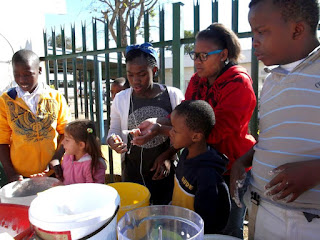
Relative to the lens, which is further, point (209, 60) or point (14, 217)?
point (209, 60)

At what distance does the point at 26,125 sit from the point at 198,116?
158cm

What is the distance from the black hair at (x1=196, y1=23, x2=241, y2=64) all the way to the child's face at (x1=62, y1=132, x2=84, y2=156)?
1.28m

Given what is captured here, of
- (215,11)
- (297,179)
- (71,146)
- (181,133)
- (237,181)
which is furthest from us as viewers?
(215,11)

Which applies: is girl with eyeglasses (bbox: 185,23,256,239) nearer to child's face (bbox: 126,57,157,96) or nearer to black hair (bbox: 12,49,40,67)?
child's face (bbox: 126,57,157,96)

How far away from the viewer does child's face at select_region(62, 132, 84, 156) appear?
6.75 feet

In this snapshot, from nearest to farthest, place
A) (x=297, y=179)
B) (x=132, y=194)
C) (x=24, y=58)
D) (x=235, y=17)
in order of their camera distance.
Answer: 1. (x=297, y=179)
2. (x=132, y=194)
3. (x=24, y=58)
4. (x=235, y=17)

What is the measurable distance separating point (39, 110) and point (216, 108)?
1.59m

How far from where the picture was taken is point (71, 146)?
2061 millimetres

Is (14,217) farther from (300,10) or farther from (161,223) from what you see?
(300,10)

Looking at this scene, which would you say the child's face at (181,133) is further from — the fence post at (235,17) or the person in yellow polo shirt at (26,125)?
the fence post at (235,17)

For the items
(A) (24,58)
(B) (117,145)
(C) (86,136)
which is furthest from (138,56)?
(A) (24,58)

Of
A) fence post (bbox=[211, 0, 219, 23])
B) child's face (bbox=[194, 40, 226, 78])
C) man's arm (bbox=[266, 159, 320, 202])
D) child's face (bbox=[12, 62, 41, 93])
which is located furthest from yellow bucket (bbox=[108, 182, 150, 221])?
fence post (bbox=[211, 0, 219, 23])

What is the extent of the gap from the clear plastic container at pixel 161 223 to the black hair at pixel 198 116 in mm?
577

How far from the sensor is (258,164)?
3.95ft
